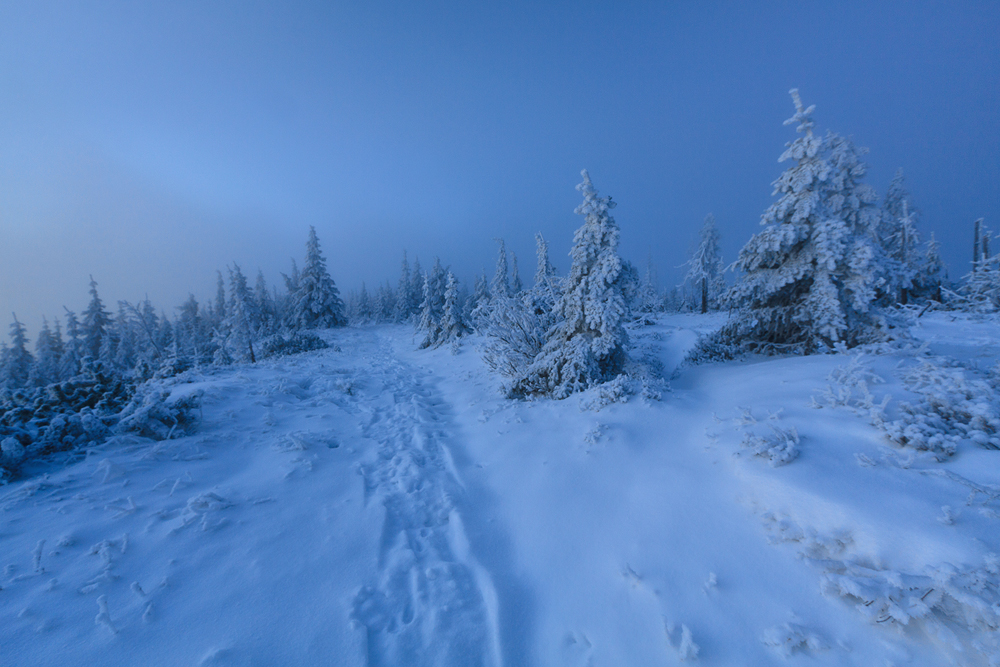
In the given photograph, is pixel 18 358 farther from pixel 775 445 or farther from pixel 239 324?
pixel 775 445

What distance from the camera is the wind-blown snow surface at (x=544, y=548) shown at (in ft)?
8.95

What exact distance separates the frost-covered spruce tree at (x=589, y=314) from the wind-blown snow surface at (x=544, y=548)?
205cm

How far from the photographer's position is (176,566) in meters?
3.52

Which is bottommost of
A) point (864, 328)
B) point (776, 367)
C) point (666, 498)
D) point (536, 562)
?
point (536, 562)

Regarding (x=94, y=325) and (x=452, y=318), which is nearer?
(x=452, y=318)

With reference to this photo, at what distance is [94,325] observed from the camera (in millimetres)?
29594

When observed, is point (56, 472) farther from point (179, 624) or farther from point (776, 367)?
point (776, 367)

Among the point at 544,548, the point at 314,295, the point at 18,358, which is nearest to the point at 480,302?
the point at 544,548

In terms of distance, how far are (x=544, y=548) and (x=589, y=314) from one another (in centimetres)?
525

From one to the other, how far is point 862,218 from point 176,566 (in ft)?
92.9

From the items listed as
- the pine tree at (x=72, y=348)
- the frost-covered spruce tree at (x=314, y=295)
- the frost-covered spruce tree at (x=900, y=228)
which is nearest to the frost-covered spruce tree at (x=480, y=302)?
the frost-covered spruce tree at (x=314, y=295)

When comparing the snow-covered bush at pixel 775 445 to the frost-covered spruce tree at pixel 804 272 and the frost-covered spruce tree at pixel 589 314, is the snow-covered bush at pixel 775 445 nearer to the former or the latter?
the frost-covered spruce tree at pixel 589 314

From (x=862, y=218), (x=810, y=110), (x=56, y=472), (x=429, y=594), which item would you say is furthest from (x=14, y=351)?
(x=862, y=218)

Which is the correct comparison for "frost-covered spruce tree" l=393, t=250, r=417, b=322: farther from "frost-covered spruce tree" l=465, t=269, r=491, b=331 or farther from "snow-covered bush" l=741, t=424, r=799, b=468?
"snow-covered bush" l=741, t=424, r=799, b=468
